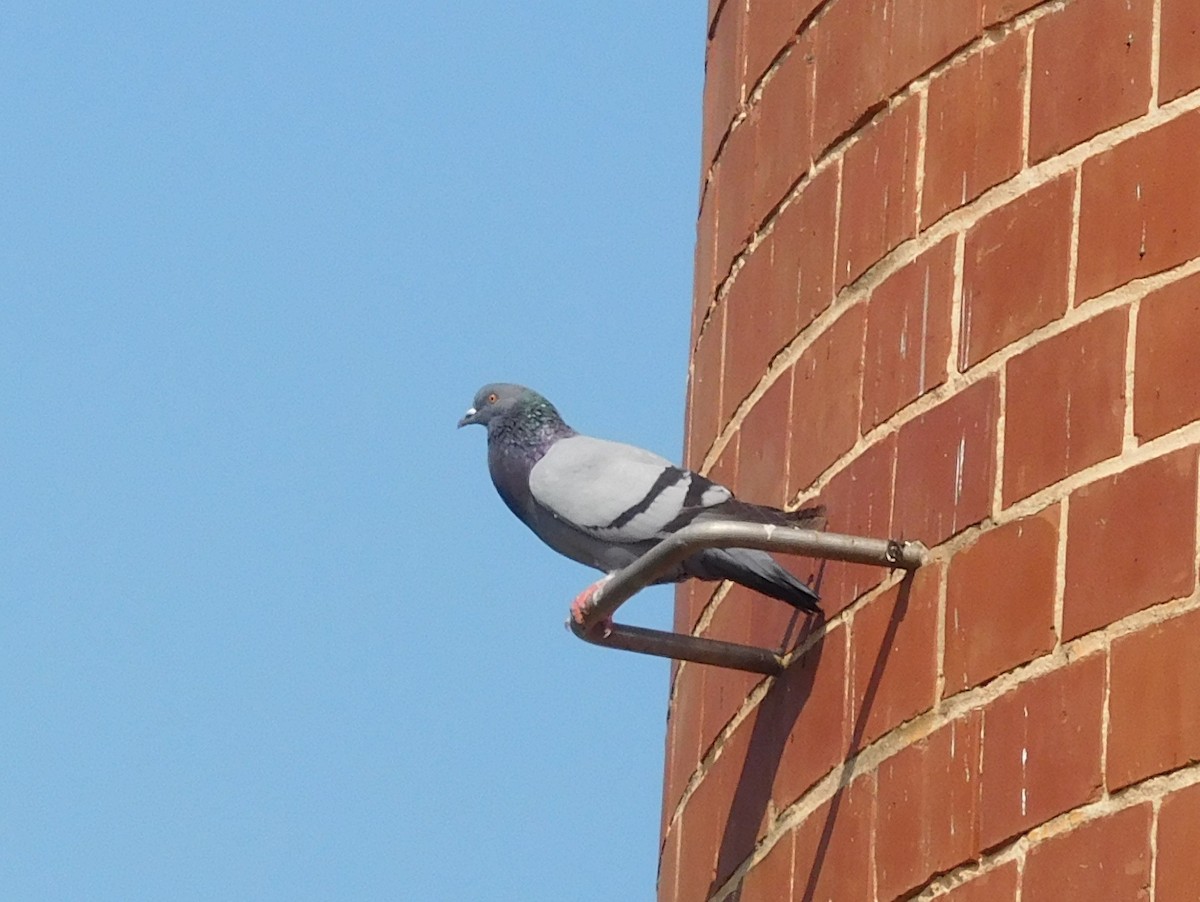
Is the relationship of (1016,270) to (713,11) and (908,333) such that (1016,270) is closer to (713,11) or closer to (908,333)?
(908,333)

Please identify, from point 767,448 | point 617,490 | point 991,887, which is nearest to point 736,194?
point 767,448

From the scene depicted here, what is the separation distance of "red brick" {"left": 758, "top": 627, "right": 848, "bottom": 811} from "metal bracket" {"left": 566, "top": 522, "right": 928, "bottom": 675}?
83 mm

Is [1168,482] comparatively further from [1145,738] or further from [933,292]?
[933,292]

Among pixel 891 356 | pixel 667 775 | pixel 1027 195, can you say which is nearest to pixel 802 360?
pixel 891 356

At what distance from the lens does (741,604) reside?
3.67 m

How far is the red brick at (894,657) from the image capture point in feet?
9.72

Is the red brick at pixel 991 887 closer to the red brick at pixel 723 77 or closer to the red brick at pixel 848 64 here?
the red brick at pixel 848 64

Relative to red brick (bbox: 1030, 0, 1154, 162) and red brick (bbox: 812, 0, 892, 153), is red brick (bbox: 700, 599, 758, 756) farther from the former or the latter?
red brick (bbox: 1030, 0, 1154, 162)

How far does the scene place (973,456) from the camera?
298cm

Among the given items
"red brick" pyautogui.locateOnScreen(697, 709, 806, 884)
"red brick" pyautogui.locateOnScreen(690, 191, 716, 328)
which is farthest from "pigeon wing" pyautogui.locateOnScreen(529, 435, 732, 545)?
"red brick" pyautogui.locateOnScreen(697, 709, 806, 884)

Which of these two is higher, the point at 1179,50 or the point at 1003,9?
the point at 1003,9

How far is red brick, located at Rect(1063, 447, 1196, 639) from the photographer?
2.62m

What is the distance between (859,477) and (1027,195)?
1.50 ft

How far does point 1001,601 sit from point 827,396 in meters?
0.60
